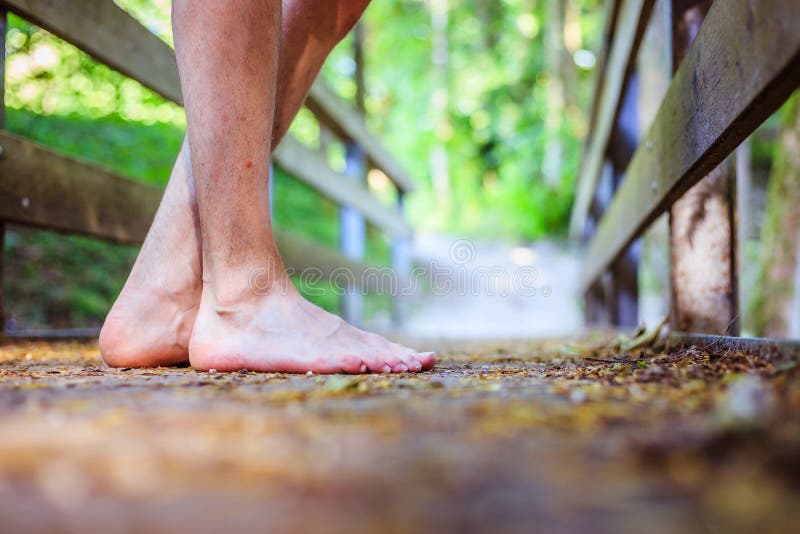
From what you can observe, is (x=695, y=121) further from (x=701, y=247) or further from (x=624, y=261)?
(x=624, y=261)

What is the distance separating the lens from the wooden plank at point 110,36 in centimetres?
164

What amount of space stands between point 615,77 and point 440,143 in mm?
11060

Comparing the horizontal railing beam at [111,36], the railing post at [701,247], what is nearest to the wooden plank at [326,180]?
the horizontal railing beam at [111,36]

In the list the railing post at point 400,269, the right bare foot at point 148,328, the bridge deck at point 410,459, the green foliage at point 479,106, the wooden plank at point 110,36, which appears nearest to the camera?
the bridge deck at point 410,459

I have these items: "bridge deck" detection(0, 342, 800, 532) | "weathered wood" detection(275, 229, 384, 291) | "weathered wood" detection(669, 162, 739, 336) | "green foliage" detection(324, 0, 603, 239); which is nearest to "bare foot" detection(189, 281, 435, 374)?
"bridge deck" detection(0, 342, 800, 532)

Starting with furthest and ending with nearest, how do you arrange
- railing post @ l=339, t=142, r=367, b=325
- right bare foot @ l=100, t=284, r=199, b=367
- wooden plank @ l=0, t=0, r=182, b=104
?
railing post @ l=339, t=142, r=367, b=325, wooden plank @ l=0, t=0, r=182, b=104, right bare foot @ l=100, t=284, r=199, b=367

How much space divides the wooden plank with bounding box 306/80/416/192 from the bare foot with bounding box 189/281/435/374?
1.83 meters

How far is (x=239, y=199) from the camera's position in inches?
47.4

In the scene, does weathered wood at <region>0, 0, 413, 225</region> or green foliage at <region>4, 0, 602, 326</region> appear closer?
weathered wood at <region>0, 0, 413, 225</region>

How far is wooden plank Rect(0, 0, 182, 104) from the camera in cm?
164

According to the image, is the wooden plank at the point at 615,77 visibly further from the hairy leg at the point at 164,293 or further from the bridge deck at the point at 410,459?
the bridge deck at the point at 410,459

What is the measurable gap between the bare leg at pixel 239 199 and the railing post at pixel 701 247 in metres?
0.66

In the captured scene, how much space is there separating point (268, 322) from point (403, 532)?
0.88 m

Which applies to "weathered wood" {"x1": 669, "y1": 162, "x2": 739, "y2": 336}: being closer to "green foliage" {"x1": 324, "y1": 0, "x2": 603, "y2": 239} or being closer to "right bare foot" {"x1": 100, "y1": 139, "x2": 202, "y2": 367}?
"right bare foot" {"x1": 100, "y1": 139, "x2": 202, "y2": 367}
